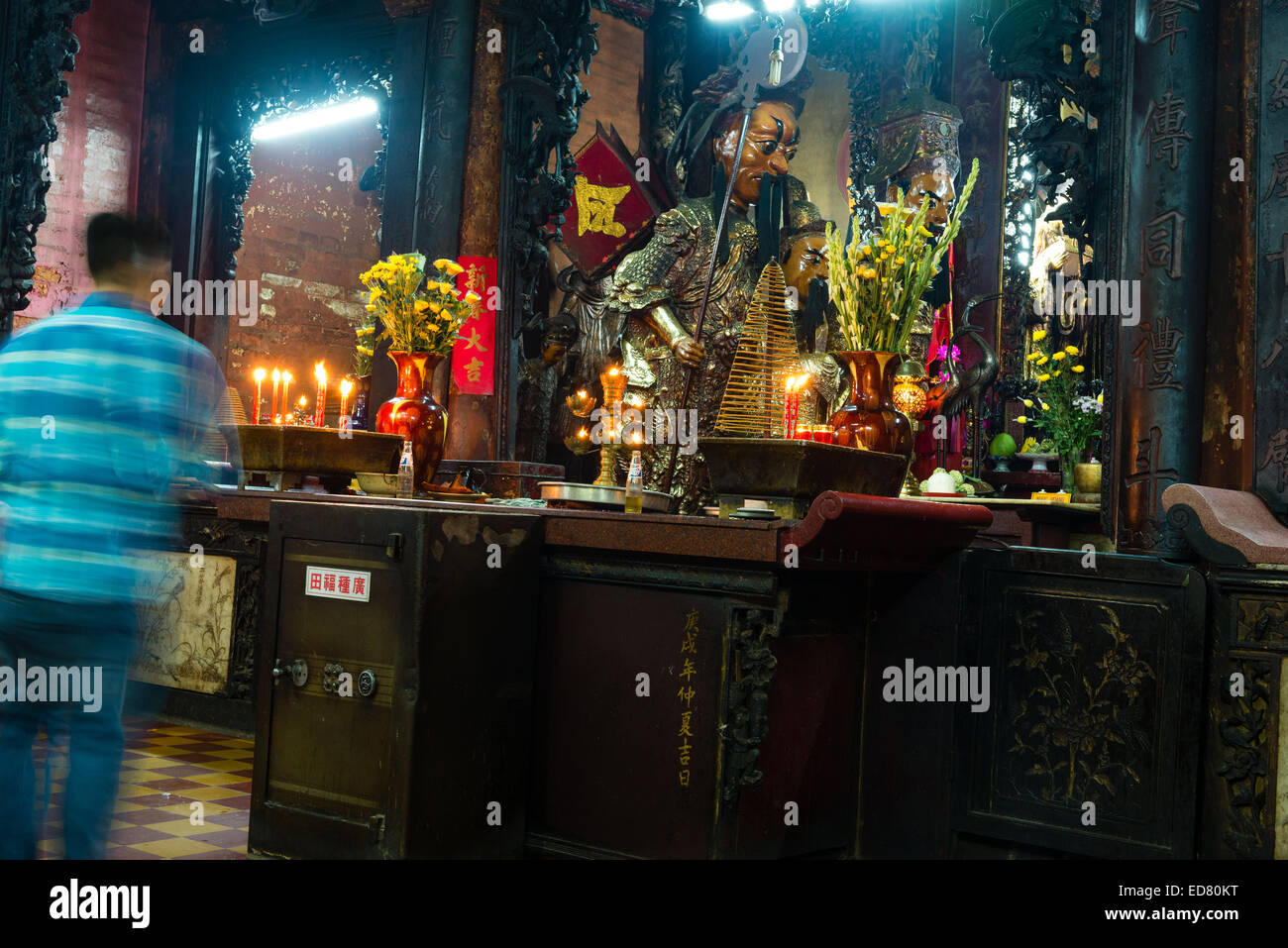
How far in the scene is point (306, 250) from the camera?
500 inches

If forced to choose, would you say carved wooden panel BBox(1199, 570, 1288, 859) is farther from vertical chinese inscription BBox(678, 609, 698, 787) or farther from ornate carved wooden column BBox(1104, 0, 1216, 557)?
vertical chinese inscription BBox(678, 609, 698, 787)

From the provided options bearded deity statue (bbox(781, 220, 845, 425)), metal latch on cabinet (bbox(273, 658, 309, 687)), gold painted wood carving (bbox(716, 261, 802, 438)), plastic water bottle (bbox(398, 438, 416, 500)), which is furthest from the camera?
bearded deity statue (bbox(781, 220, 845, 425))

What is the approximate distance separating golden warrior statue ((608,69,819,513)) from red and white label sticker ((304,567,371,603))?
225 inches

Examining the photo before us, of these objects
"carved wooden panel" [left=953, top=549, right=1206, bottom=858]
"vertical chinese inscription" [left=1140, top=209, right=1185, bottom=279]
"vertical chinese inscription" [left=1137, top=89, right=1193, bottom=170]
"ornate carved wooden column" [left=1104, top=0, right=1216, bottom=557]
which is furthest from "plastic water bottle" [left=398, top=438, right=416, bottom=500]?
"vertical chinese inscription" [left=1137, top=89, right=1193, bottom=170]

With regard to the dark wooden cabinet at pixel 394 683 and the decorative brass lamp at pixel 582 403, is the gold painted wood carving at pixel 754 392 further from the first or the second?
the decorative brass lamp at pixel 582 403

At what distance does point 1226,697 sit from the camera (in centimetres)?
301

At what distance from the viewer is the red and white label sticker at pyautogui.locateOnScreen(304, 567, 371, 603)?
3133 millimetres

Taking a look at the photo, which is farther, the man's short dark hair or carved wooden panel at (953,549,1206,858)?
carved wooden panel at (953,549,1206,858)

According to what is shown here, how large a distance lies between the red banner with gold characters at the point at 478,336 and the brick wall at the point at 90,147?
3066mm

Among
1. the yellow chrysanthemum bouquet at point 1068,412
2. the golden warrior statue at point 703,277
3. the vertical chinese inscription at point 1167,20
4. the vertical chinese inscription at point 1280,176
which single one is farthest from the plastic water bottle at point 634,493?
the golden warrior statue at point 703,277

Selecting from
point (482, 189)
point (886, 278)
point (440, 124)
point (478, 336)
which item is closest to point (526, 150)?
point (482, 189)

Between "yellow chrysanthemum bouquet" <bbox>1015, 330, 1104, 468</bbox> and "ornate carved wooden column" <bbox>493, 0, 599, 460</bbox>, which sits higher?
"ornate carved wooden column" <bbox>493, 0, 599, 460</bbox>
